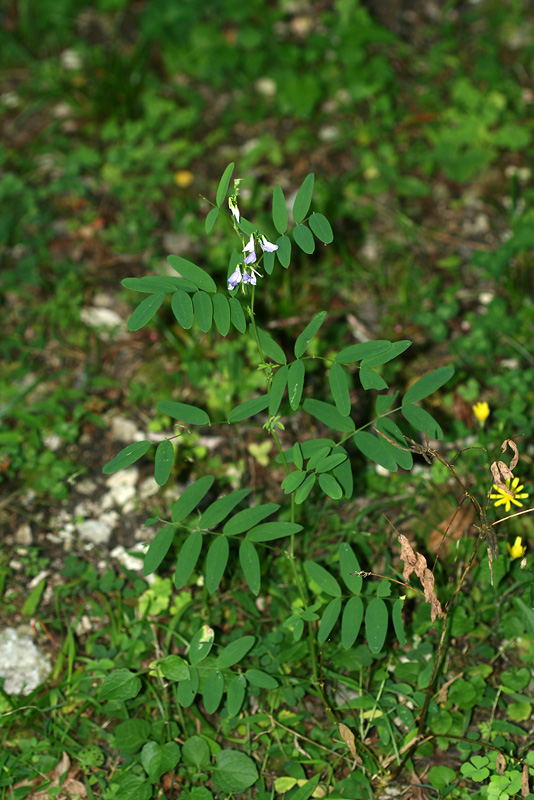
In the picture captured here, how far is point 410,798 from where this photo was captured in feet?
6.39

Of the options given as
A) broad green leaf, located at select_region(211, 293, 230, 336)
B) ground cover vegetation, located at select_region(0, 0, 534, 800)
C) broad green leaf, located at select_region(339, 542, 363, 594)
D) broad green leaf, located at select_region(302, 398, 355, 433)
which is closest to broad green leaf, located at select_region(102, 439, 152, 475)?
ground cover vegetation, located at select_region(0, 0, 534, 800)

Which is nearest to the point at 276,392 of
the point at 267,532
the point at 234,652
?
the point at 267,532

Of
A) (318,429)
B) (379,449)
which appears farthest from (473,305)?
(379,449)

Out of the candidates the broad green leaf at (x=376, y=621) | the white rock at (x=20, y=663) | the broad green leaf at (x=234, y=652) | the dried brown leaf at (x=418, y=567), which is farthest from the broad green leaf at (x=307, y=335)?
the white rock at (x=20, y=663)

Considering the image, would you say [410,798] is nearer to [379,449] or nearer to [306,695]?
[306,695]

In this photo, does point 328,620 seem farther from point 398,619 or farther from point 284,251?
point 284,251

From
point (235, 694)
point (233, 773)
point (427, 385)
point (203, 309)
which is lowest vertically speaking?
point (233, 773)

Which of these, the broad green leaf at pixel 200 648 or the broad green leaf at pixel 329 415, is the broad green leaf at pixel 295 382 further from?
A: the broad green leaf at pixel 200 648

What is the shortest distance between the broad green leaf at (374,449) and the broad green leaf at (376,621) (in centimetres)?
35

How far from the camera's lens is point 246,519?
1855mm

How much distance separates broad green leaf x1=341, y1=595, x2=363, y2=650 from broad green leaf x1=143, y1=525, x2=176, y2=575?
50 cm

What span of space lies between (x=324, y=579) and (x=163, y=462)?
551mm

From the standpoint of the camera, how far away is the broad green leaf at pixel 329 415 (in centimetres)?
192

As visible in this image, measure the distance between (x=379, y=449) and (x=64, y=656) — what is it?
1.24 m
